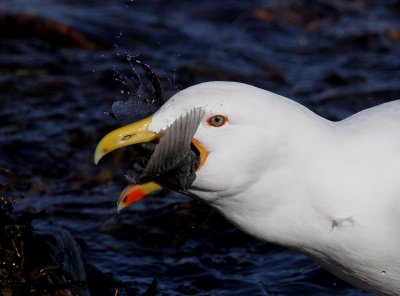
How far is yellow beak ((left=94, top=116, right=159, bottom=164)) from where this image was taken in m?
4.64

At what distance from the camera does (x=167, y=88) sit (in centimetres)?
656

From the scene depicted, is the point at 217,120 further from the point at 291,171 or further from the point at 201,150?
the point at 291,171

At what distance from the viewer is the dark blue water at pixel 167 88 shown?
675 centimetres

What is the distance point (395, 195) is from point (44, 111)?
5031mm

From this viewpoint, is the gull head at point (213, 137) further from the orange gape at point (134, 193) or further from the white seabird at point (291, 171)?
the orange gape at point (134, 193)

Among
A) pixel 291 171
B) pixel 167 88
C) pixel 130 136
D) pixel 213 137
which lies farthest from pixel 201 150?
pixel 167 88

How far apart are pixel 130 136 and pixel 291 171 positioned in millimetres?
769

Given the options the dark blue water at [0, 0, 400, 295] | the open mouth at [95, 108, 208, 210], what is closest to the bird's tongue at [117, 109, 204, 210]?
the open mouth at [95, 108, 208, 210]

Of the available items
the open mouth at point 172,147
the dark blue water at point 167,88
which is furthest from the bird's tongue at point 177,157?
the dark blue water at point 167,88

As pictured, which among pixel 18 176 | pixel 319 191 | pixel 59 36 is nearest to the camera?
pixel 319 191

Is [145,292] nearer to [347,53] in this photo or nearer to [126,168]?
[126,168]

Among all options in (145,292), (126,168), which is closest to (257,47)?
(126,168)

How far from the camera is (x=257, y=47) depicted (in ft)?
36.5

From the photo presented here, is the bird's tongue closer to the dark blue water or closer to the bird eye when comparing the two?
the bird eye
